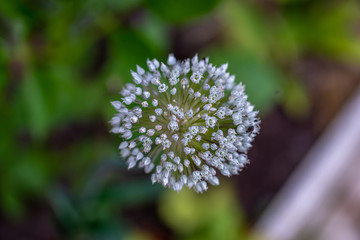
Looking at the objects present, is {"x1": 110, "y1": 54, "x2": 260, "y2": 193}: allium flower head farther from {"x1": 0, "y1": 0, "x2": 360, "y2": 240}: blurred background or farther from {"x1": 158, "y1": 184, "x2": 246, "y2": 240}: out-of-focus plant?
{"x1": 158, "y1": 184, "x2": 246, "y2": 240}: out-of-focus plant

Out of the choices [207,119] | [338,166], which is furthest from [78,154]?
[338,166]

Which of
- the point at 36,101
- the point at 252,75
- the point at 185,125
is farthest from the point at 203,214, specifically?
the point at 185,125

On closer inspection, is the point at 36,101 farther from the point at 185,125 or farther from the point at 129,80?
the point at 185,125

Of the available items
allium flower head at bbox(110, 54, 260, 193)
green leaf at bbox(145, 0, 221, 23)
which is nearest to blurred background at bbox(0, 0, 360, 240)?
green leaf at bbox(145, 0, 221, 23)

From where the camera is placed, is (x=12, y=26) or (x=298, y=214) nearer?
(x=12, y=26)

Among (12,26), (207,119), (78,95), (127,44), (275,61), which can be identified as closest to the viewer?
(207,119)

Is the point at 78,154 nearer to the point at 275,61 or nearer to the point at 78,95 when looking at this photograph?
the point at 78,95
